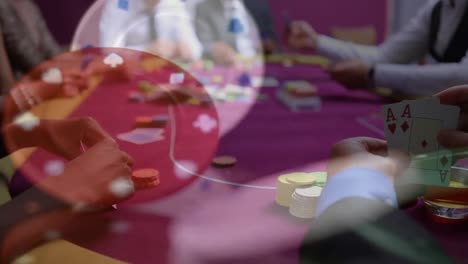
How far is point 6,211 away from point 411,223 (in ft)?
1.33

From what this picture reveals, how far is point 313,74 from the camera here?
150cm

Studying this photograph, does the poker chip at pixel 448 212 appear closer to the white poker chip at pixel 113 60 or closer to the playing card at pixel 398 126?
the playing card at pixel 398 126

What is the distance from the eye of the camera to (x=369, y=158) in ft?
Result: 1.45

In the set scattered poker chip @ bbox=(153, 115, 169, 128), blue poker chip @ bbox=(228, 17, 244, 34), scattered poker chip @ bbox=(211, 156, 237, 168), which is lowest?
scattered poker chip @ bbox=(211, 156, 237, 168)

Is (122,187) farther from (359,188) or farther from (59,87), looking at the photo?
(59,87)

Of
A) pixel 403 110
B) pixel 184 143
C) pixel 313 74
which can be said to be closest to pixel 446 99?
pixel 403 110

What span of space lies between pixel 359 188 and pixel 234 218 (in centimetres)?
18

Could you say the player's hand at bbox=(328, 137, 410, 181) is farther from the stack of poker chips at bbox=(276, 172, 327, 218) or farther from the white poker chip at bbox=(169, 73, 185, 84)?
the white poker chip at bbox=(169, 73, 185, 84)

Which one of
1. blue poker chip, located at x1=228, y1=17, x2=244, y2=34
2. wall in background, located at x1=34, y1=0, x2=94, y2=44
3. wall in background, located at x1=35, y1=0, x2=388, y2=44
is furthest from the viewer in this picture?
wall in background, located at x1=35, y1=0, x2=388, y2=44

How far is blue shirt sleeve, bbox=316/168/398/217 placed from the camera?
0.40 meters

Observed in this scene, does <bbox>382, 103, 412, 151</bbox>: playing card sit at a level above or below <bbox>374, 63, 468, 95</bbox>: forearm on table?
above

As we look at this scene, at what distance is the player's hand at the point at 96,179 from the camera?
51 cm

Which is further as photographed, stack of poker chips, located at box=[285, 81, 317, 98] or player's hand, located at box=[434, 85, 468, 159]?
stack of poker chips, located at box=[285, 81, 317, 98]

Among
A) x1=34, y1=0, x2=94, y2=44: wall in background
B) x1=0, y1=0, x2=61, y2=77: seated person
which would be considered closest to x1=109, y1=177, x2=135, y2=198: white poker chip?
x1=0, y1=0, x2=61, y2=77: seated person
